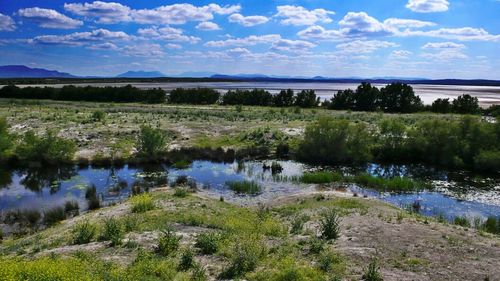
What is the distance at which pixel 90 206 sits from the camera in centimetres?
2486

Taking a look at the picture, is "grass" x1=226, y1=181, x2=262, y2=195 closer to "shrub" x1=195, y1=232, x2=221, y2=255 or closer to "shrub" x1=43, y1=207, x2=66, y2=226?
"shrub" x1=43, y1=207, x2=66, y2=226

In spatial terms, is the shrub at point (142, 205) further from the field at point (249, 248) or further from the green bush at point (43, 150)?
the green bush at point (43, 150)

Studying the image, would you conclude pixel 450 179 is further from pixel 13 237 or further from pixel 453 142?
pixel 13 237

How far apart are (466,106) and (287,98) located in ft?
109

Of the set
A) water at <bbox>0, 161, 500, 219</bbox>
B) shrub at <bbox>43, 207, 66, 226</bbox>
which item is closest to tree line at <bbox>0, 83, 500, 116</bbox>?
water at <bbox>0, 161, 500, 219</bbox>

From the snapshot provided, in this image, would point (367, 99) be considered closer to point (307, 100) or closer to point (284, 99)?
point (307, 100)

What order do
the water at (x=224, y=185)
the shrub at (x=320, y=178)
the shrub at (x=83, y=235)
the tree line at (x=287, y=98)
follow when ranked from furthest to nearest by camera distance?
the tree line at (x=287, y=98) < the shrub at (x=320, y=178) < the water at (x=224, y=185) < the shrub at (x=83, y=235)

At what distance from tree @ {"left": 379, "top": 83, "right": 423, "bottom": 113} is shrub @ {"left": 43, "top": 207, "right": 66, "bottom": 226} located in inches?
2650

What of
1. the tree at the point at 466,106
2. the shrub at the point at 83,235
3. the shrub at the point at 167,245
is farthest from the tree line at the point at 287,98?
the shrub at the point at 83,235

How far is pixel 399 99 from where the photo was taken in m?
79.9

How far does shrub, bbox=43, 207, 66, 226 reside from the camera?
22353mm

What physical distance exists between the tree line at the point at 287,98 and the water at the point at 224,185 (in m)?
43.5

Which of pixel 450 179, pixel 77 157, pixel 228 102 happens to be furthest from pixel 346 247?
pixel 228 102

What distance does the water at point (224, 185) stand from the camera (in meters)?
26.3
